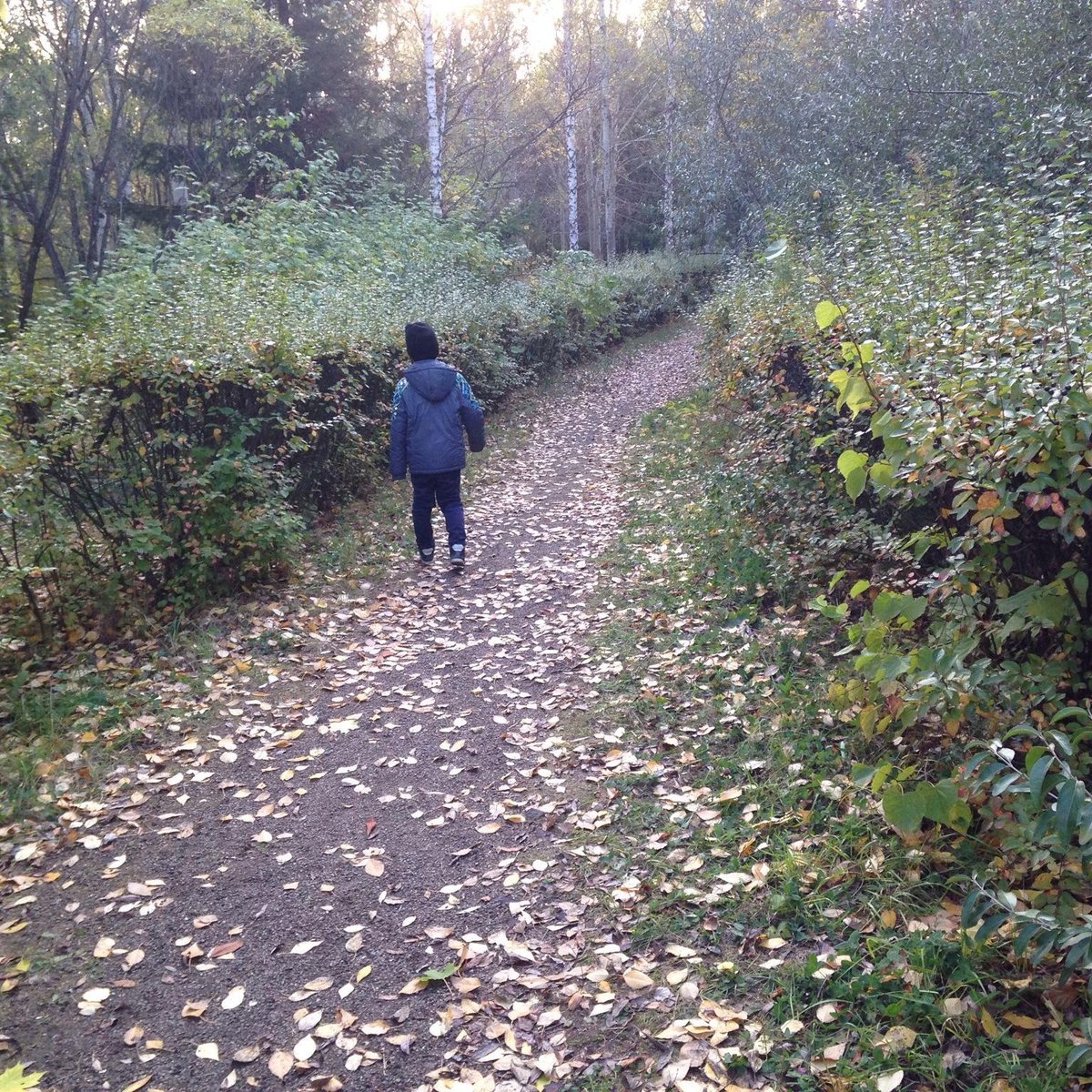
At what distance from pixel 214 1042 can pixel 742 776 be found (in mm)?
2704

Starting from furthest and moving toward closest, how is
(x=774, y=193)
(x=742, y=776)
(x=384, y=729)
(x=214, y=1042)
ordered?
1. (x=774, y=193)
2. (x=384, y=729)
3. (x=742, y=776)
4. (x=214, y=1042)

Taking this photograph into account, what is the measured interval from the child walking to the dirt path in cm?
160

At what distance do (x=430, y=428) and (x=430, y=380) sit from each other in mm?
446

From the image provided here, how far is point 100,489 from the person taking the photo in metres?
6.43

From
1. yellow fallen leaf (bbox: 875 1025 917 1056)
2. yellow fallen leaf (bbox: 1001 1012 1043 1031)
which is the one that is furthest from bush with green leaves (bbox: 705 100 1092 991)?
yellow fallen leaf (bbox: 875 1025 917 1056)

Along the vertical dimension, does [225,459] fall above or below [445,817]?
above

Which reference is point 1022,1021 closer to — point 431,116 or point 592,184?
point 431,116

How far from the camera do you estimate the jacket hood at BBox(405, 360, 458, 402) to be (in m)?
8.19

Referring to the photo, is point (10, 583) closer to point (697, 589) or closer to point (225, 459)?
point (225, 459)

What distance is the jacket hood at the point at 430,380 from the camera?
819 cm

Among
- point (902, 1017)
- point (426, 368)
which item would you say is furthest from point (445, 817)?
point (426, 368)

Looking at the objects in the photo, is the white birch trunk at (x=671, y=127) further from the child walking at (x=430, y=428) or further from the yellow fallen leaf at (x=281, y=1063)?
the yellow fallen leaf at (x=281, y=1063)

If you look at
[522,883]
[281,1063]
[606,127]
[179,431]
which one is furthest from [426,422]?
[606,127]

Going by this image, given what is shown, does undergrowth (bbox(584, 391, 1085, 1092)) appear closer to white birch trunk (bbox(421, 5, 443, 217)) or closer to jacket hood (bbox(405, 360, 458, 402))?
jacket hood (bbox(405, 360, 458, 402))
